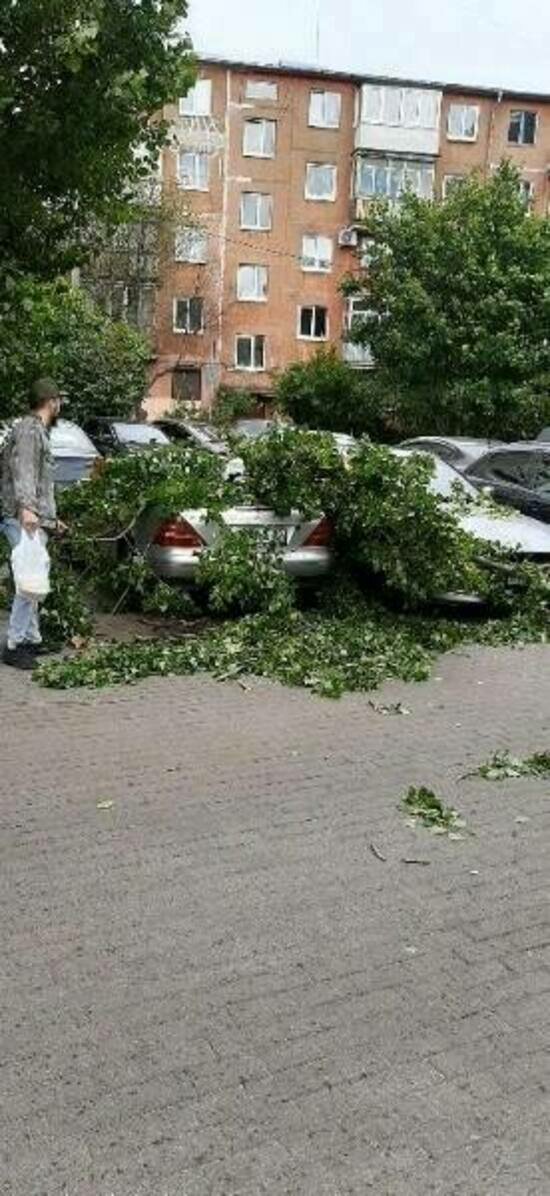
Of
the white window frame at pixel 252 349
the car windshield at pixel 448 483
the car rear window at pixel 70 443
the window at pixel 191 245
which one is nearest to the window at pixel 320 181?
the window at pixel 191 245

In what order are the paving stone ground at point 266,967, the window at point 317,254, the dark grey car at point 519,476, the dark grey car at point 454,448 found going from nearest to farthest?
the paving stone ground at point 266,967
the dark grey car at point 519,476
the dark grey car at point 454,448
the window at point 317,254

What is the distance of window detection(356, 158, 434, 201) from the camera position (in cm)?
4400

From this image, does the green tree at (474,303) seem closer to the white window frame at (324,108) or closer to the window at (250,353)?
the window at (250,353)

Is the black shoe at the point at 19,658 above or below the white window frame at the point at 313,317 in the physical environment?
below

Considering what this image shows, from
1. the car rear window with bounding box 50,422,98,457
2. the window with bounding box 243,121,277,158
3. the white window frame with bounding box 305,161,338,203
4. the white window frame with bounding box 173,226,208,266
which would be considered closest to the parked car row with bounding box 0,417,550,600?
the car rear window with bounding box 50,422,98,457

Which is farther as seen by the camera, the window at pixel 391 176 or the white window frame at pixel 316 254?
the white window frame at pixel 316 254

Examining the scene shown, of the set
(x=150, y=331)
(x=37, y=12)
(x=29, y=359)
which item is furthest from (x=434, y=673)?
(x=150, y=331)

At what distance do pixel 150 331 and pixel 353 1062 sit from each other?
41.8 metres

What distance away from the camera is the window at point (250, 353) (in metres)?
44.6

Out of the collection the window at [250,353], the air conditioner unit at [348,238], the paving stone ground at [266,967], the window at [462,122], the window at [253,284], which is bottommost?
the paving stone ground at [266,967]

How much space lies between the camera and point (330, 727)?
245 inches

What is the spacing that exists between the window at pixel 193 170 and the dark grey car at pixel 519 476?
34.2 m

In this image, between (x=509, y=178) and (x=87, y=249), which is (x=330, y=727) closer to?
(x=87, y=249)

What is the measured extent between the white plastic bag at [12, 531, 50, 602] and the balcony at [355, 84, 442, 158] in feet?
134
